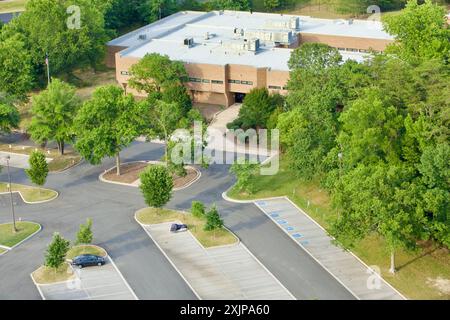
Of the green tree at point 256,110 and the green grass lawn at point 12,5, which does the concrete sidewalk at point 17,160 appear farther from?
the green grass lawn at point 12,5

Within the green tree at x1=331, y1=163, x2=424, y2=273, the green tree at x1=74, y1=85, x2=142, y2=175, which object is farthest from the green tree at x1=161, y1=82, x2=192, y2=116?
the green tree at x1=331, y1=163, x2=424, y2=273

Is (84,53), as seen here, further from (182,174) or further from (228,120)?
(182,174)

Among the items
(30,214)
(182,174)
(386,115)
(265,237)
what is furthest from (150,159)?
(386,115)

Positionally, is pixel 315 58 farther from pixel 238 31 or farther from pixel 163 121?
pixel 238 31

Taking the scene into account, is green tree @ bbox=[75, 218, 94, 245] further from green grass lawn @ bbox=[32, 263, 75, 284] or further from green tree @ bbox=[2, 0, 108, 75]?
green tree @ bbox=[2, 0, 108, 75]

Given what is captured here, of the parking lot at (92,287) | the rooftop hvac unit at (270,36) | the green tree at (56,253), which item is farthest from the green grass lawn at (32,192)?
the rooftop hvac unit at (270,36)

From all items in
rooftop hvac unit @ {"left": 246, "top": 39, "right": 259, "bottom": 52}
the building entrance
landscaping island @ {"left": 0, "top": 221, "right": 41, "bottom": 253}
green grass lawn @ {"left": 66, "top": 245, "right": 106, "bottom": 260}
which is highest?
rooftop hvac unit @ {"left": 246, "top": 39, "right": 259, "bottom": 52}
